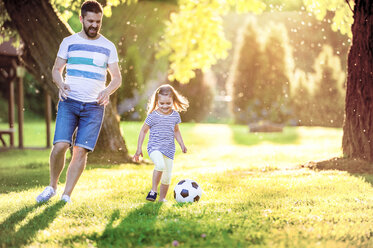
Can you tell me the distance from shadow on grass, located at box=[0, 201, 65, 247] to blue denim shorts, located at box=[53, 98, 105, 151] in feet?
2.31

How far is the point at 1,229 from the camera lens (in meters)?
4.93

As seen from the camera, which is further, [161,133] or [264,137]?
[264,137]

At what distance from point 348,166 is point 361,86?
142cm

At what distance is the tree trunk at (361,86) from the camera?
9.14 metres

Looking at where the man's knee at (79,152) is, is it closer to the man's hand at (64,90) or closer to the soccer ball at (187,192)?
the man's hand at (64,90)

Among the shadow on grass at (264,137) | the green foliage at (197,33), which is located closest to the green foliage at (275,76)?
the shadow on grass at (264,137)

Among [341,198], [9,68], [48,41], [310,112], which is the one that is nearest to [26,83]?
[9,68]

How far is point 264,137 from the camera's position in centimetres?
1958

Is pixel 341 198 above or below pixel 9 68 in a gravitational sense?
below

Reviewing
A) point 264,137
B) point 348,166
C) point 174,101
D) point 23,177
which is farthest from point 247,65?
point 174,101

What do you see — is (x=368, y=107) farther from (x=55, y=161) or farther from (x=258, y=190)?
(x=55, y=161)

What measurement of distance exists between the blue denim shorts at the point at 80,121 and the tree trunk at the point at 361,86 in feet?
17.7

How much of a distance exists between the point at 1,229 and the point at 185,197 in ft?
6.59

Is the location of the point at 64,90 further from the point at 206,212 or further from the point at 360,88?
the point at 360,88
